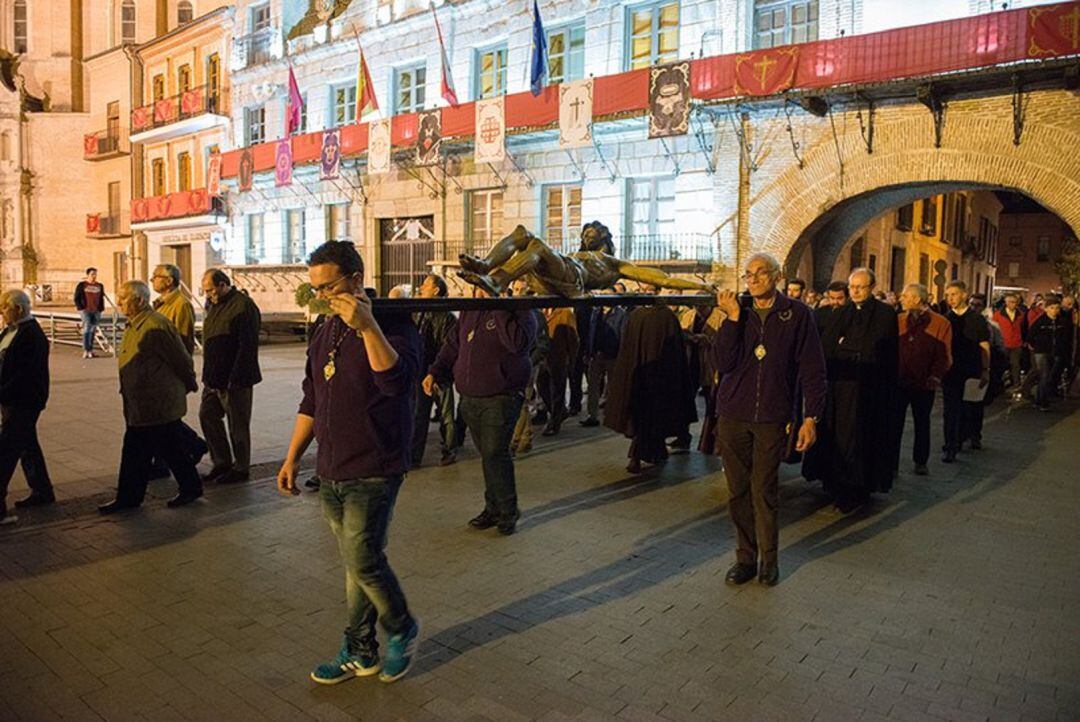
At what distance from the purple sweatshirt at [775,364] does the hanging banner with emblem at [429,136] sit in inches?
638

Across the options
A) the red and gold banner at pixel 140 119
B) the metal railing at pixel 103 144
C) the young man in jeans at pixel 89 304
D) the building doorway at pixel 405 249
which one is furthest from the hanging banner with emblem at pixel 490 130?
the metal railing at pixel 103 144

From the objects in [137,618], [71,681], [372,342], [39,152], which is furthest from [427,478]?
[39,152]

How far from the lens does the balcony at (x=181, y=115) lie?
29.8 metres

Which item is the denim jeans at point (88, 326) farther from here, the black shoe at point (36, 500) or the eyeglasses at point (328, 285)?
the eyeglasses at point (328, 285)

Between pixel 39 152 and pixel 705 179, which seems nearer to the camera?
pixel 705 179

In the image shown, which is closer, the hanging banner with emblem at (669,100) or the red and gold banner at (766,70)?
the red and gold banner at (766,70)

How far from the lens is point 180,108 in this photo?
31.3 m

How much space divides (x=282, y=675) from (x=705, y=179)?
15.4 m

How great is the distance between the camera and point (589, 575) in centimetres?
509

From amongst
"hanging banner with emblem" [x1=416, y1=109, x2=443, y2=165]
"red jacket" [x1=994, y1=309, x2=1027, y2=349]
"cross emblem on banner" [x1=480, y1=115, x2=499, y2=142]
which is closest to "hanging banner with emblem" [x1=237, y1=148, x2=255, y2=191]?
"hanging banner with emblem" [x1=416, y1=109, x2=443, y2=165]

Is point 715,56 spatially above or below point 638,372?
above

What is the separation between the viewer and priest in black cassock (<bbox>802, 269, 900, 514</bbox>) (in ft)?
21.6

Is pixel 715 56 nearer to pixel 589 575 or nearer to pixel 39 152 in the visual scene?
pixel 589 575

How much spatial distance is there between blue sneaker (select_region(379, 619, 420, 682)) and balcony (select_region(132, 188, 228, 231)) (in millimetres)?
28486
